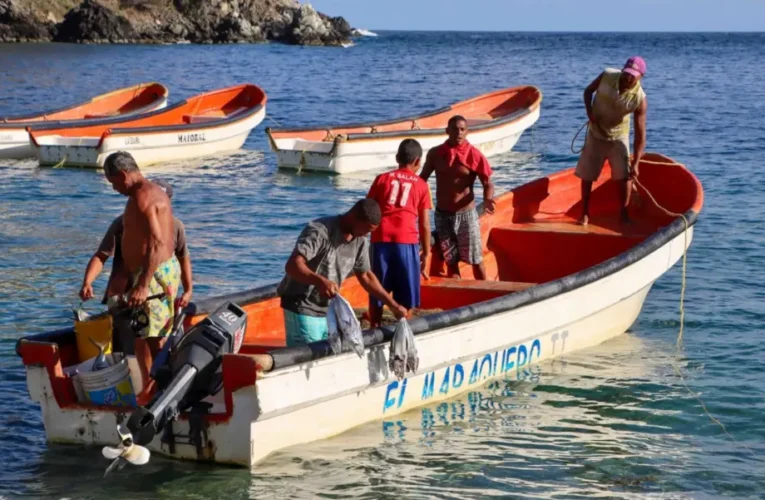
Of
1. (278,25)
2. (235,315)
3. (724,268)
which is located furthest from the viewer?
(278,25)

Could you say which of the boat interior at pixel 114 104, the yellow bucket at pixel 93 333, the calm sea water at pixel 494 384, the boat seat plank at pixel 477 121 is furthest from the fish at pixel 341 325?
the boat interior at pixel 114 104

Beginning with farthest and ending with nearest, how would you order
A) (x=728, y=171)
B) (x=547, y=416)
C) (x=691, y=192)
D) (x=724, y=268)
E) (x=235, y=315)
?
(x=728, y=171)
(x=724, y=268)
(x=691, y=192)
(x=547, y=416)
(x=235, y=315)

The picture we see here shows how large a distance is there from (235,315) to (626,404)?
3647mm

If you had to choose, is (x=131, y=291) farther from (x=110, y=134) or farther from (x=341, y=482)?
(x=110, y=134)

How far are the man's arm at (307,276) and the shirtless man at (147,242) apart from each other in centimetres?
83

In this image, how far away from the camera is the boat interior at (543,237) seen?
32.1 ft

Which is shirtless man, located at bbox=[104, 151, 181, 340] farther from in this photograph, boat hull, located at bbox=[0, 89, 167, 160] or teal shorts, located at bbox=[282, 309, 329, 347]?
boat hull, located at bbox=[0, 89, 167, 160]

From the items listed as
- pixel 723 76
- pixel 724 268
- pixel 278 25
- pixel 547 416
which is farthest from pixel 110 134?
pixel 278 25

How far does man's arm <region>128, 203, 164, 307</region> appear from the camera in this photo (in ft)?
24.7

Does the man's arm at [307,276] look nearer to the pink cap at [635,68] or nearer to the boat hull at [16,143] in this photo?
the pink cap at [635,68]

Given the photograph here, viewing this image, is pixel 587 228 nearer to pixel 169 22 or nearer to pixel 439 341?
pixel 439 341

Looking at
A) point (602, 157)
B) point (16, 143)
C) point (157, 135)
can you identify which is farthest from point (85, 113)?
point (602, 157)

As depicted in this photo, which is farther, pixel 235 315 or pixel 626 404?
pixel 626 404

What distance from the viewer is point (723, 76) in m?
54.4
